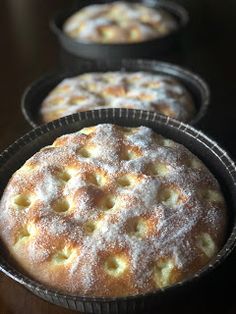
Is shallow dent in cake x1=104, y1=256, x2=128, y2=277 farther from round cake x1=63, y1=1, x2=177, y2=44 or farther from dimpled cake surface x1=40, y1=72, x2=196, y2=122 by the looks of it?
round cake x1=63, y1=1, x2=177, y2=44

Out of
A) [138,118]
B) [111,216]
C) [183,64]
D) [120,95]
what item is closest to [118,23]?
[183,64]

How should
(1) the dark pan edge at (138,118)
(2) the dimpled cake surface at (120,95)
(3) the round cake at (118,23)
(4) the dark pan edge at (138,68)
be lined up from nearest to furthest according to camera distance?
(1) the dark pan edge at (138,118) < (2) the dimpled cake surface at (120,95) < (4) the dark pan edge at (138,68) < (3) the round cake at (118,23)

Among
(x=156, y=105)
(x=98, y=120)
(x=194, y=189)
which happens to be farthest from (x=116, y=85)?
(x=194, y=189)

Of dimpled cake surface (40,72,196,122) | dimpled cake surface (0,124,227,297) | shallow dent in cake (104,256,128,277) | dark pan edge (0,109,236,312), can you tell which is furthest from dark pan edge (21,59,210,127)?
shallow dent in cake (104,256,128,277)

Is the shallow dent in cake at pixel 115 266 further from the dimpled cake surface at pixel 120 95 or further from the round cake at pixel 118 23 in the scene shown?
the round cake at pixel 118 23

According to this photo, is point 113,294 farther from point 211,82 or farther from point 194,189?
point 211,82

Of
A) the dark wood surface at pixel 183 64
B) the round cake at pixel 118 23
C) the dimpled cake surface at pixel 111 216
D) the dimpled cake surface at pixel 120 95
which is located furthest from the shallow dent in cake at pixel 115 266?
the round cake at pixel 118 23
